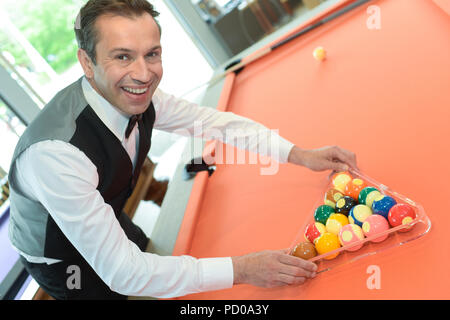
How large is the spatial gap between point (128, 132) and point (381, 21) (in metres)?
1.49

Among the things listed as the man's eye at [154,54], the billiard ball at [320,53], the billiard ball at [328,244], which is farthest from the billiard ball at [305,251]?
the billiard ball at [320,53]

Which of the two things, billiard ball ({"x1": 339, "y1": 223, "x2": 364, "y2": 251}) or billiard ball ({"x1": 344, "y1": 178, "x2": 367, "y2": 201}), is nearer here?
billiard ball ({"x1": 339, "y1": 223, "x2": 364, "y2": 251})

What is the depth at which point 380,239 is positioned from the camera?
1.16 meters

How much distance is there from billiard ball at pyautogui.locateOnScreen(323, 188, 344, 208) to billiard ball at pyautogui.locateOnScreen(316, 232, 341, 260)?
Result: 0.15 metres

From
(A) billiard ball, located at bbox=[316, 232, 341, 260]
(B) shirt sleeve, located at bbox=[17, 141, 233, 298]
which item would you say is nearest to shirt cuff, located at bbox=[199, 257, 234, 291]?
(B) shirt sleeve, located at bbox=[17, 141, 233, 298]

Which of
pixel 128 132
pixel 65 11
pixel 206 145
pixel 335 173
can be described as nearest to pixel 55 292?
pixel 128 132

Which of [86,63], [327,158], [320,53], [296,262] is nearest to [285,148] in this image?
[327,158]

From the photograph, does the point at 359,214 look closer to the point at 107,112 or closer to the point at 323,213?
the point at 323,213

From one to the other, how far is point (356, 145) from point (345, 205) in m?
0.32

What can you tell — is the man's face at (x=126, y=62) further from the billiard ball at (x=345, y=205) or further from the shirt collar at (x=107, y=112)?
the billiard ball at (x=345, y=205)

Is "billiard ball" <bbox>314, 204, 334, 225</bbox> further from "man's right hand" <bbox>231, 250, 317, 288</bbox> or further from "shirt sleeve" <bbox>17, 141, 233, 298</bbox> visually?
"shirt sleeve" <bbox>17, 141, 233, 298</bbox>

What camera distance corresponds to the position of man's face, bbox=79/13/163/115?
3.82 feet

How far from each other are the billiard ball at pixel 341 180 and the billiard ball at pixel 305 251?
0.82 feet
